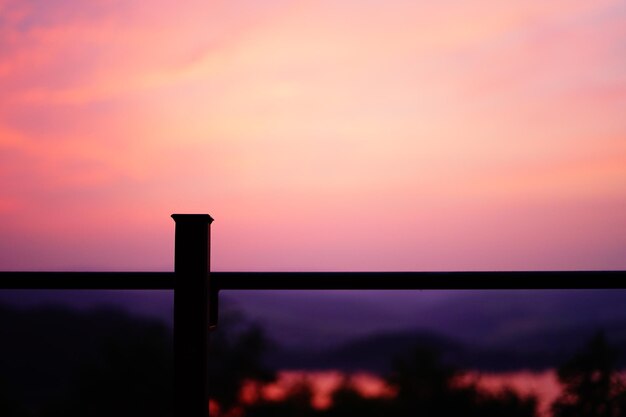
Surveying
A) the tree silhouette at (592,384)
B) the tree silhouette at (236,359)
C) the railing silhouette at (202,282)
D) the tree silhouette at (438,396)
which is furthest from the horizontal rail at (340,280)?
the tree silhouette at (438,396)

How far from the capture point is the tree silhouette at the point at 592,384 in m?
2.76

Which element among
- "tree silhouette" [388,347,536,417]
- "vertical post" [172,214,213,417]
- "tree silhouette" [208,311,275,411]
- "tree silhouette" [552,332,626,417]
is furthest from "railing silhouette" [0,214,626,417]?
"tree silhouette" [388,347,536,417]

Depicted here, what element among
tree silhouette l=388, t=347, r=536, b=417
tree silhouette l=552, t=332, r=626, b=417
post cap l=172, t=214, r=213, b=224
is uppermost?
post cap l=172, t=214, r=213, b=224

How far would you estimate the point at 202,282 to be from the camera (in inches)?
78.3

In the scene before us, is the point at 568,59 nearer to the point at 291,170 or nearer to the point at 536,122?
the point at 536,122

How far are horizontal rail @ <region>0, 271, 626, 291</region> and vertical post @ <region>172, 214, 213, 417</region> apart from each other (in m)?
0.07

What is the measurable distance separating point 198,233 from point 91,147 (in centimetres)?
768

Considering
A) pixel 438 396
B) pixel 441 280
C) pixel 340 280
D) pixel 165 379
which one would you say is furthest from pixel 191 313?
pixel 438 396

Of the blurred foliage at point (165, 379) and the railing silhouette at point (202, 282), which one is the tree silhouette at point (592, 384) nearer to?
the blurred foliage at point (165, 379)

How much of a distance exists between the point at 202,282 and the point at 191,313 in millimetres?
107

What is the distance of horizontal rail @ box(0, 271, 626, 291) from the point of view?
1.92 m

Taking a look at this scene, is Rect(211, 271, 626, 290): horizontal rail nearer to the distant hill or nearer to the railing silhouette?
the railing silhouette

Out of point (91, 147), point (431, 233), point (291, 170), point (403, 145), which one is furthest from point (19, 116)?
point (431, 233)

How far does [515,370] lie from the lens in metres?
3.98
